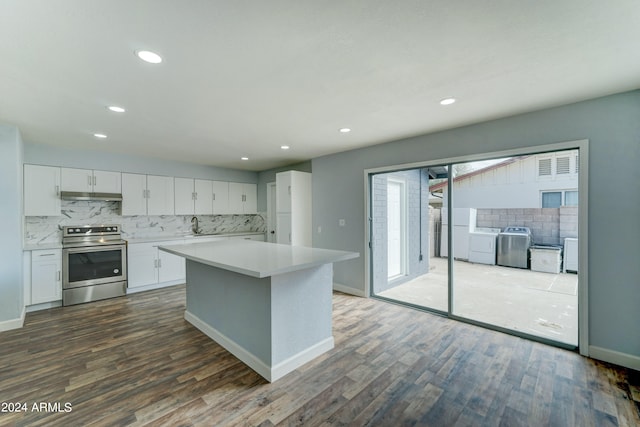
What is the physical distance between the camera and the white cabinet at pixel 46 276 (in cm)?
375

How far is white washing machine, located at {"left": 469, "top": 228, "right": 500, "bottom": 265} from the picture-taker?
12.1 feet

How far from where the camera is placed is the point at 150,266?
472cm

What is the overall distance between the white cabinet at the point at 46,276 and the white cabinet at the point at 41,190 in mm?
655

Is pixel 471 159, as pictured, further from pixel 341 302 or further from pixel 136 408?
pixel 136 408

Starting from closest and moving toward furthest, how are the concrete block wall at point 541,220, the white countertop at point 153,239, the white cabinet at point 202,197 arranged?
the concrete block wall at point 541,220 → the white countertop at point 153,239 → the white cabinet at point 202,197

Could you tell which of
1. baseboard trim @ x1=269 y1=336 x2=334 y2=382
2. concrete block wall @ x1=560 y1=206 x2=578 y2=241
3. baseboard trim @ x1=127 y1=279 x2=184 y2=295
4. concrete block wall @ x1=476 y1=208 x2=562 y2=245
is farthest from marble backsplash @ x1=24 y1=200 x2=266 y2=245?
concrete block wall @ x1=560 y1=206 x2=578 y2=241

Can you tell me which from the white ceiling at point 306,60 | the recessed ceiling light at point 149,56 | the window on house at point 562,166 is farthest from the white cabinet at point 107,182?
the window on house at point 562,166

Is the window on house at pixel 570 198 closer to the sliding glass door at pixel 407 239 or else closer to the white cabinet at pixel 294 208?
the sliding glass door at pixel 407 239

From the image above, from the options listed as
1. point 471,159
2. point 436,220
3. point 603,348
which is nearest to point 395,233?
point 436,220

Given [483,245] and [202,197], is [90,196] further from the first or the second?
[483,245]

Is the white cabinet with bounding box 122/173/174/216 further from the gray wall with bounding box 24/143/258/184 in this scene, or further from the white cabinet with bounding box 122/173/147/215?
the gray wall with bounding box 24/143/258/184

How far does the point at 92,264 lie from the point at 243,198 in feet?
9.84

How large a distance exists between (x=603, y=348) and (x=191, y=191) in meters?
6.25

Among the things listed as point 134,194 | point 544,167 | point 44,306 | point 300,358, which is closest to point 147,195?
point 134,194
